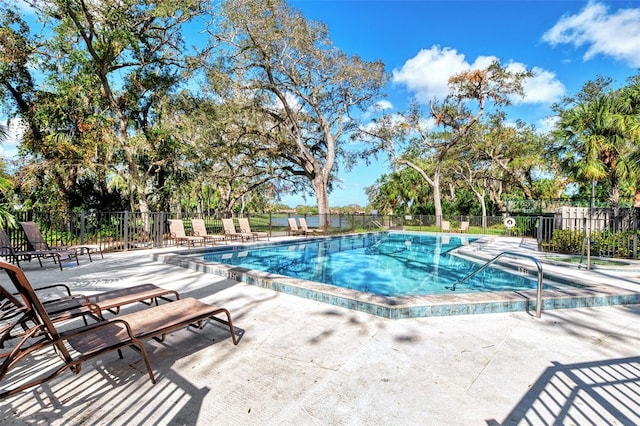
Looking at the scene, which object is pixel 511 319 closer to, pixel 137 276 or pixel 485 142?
pixel 137 276

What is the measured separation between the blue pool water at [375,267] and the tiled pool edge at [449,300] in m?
1.47

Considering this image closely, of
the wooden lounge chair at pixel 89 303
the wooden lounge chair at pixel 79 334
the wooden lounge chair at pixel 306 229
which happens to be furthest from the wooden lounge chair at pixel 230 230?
the wooden lounge chair at pixel 79 334

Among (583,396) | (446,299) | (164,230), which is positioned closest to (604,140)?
(446,299)

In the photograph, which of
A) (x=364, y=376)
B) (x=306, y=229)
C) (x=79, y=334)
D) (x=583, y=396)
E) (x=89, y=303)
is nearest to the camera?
(x=79, y=334)

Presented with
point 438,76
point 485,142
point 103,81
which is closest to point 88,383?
point 103,81

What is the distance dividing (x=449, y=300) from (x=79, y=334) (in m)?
3.74

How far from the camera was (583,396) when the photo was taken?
2.10m

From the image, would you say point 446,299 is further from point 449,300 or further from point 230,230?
point 230,230

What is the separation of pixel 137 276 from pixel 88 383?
4.12 metres

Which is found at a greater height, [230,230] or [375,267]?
[230,230]

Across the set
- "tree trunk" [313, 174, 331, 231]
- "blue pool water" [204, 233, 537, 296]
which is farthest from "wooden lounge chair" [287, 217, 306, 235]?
"tree trunk" [313, 174, 331, 231]

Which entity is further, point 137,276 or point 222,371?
point 137,276

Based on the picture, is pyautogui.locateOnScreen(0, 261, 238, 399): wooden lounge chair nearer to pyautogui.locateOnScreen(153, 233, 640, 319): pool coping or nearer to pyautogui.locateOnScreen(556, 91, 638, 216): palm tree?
pyautogui.locateOnScreen(153, 233, 640, 319): pool coping

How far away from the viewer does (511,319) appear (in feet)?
12.3
